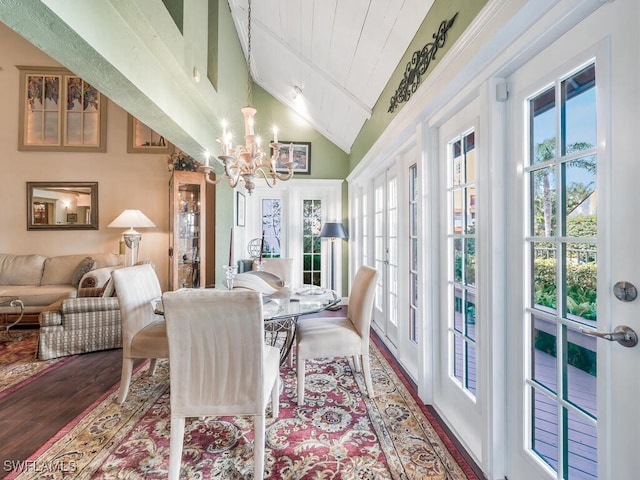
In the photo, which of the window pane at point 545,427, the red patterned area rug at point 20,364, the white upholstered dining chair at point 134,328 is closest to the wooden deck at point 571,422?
the window pane at point 545,427

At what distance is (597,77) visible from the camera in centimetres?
98

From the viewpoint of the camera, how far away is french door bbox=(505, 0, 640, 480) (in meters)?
0.91

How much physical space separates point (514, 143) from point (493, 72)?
0.35 metres

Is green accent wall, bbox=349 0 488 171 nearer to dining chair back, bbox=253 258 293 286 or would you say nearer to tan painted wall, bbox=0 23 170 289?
dining chair back, bbox=253 258 293 286

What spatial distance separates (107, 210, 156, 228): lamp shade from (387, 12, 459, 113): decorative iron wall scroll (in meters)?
3.93

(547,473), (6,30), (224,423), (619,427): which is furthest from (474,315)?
(6,30)

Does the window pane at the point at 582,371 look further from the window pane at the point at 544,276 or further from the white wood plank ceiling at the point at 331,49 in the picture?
the white wood plank ceiling at the point at 331,49

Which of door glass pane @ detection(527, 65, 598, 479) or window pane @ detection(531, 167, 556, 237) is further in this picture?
window pane @ detection(531, 167, 556, 237)

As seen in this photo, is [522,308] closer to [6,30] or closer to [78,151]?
[78,151]

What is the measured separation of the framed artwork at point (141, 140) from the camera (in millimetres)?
4906

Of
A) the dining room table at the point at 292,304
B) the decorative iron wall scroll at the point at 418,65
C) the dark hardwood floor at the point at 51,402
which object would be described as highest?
the decorative iron wall scroll at the point at 418,65

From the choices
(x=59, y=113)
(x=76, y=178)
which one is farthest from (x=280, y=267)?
(x=59, y=113)

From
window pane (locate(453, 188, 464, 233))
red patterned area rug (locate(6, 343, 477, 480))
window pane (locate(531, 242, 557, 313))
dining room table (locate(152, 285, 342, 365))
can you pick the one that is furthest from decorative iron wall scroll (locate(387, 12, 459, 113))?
red patterned area rug (locate(6, 343, 477, 480))

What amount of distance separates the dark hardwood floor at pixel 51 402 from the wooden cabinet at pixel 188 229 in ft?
4.56
